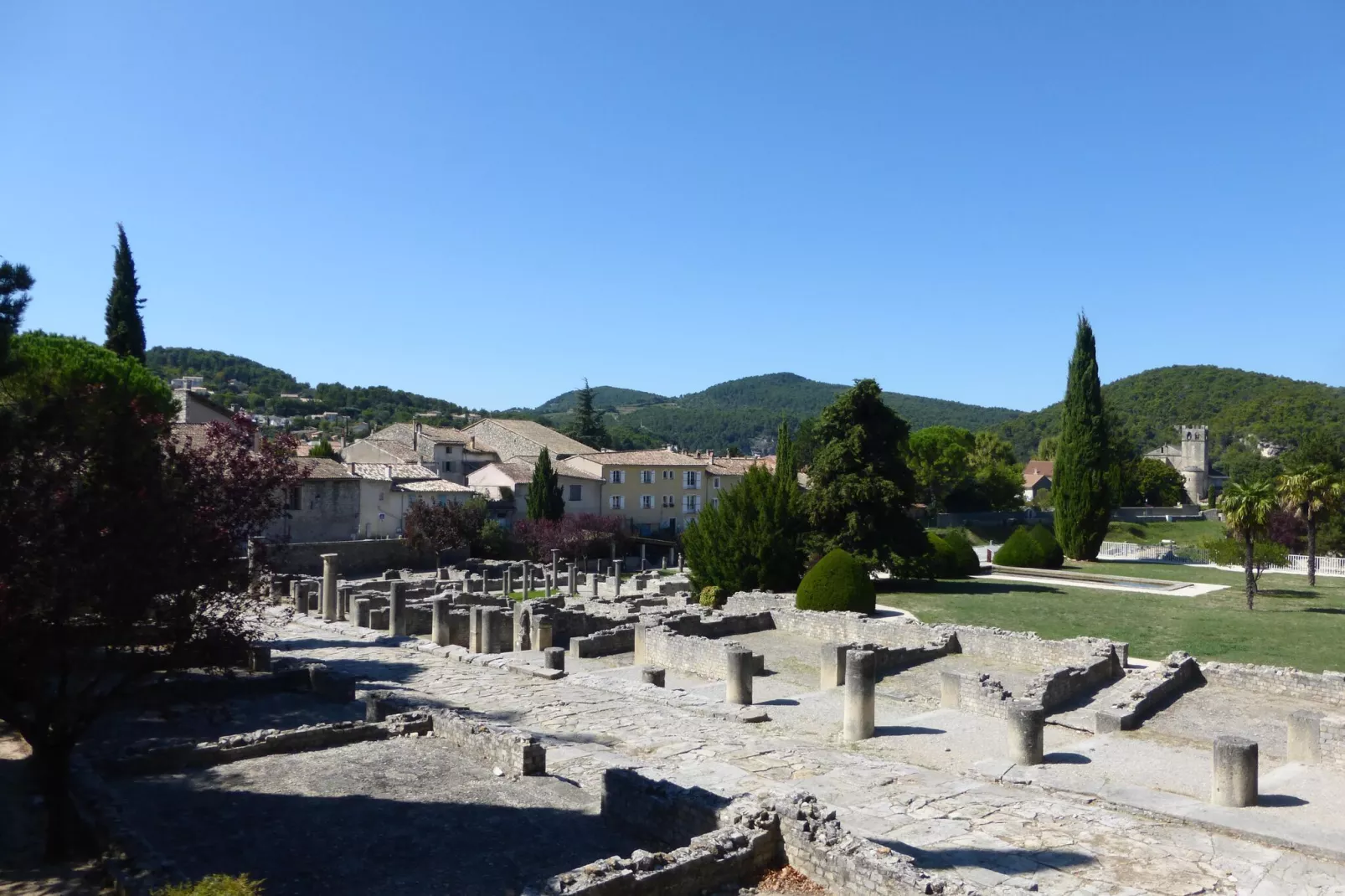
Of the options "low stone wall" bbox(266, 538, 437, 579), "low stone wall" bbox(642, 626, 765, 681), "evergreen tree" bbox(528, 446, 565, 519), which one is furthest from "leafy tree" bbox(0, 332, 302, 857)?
"evergreen tree" bbox(528, 446, 565, 519)

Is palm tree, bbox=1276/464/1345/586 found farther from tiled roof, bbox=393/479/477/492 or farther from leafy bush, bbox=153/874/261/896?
leafy bush, bbox=153/874/261/896

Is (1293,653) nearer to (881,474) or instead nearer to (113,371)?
(881,474)

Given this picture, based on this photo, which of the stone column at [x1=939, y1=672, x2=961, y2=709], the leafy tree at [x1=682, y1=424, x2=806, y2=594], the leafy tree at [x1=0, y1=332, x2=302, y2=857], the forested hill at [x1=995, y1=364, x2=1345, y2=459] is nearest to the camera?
the leafy tree at [x1=0, y1=332, x2=302, y2=857]

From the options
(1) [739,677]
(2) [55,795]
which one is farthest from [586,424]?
(2) [55,795]

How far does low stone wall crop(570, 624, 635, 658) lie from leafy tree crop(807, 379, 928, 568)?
12174 mm

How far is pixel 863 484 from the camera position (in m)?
34.2

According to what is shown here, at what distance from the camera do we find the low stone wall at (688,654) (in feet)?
67.4

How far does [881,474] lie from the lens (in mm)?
35594

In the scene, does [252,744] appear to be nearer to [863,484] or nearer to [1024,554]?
[863,484]

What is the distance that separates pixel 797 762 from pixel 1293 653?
16.9 metres

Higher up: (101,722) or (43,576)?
(43,576)

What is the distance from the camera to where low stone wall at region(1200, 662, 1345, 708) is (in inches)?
695

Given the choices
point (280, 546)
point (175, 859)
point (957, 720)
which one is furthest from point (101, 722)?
point (957, 720)

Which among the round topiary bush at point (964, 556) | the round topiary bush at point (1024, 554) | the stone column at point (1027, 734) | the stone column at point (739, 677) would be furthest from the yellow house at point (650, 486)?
the stone column at point (1027, 734)
